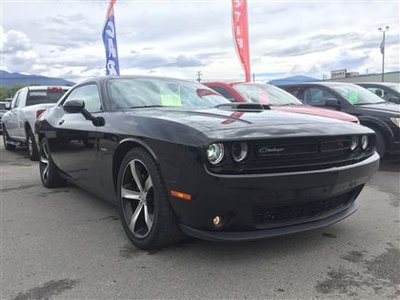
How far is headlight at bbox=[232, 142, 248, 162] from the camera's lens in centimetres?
288

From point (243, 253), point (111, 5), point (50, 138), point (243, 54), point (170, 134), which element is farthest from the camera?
point (111, 5)

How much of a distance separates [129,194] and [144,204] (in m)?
0.21

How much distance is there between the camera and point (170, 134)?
308 centimetres

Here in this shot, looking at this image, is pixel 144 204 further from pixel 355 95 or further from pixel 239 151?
pixel 355 95

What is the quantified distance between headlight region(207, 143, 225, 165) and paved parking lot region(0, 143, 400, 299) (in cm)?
77

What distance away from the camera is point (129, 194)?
356 cm

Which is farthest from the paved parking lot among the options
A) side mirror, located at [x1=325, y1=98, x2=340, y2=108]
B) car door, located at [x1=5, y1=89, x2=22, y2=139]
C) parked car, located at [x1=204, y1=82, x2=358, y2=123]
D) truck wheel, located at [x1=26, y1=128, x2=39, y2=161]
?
car door, located at [x1=5, y1=89, x2=22, y2=139]

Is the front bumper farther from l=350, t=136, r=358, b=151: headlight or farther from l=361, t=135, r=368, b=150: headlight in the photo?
l=361, t=135, r=368, b=150: headlight

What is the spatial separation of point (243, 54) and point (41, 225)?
1214 cm

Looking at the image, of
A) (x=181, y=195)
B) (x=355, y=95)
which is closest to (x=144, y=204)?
(x=181, y=195)

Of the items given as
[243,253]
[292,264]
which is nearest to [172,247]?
[243,253]

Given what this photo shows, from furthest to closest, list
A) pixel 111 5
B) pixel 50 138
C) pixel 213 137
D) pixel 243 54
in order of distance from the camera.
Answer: pixel 111 5, pixel 243 54, pixel 50 138, pixel 213 137

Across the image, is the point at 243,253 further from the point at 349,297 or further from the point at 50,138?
the point at 50,138

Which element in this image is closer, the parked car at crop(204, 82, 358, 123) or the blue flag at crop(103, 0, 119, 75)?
the parked car at crop(204, 82, 358, 123)
